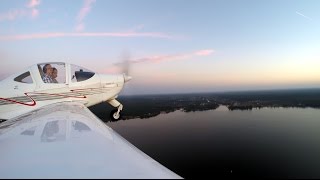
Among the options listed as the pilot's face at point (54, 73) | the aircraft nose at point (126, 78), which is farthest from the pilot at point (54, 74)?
the aircraft nose at point (126, 78)

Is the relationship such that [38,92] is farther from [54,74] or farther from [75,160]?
[75,160]

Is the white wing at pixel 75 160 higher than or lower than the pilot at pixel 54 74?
lower

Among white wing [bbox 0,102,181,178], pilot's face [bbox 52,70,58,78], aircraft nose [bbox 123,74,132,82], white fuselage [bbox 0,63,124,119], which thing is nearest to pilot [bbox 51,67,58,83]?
pilot's face [bbox 52,70,58,78]

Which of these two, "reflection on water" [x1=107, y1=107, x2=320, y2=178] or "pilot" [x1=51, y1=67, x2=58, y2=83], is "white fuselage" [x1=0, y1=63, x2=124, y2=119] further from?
"reflection on water" [x1=107, y1=107, x2=320, y2=178]

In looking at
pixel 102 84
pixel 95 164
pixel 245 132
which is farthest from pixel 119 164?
pixel 245 132

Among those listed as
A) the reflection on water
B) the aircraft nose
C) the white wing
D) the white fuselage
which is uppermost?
the aircraft nose

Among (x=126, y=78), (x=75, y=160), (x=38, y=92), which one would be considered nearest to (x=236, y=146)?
(x=126, y=78)

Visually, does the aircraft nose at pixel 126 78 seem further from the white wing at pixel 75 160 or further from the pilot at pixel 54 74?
the white wing at pixel 75 160

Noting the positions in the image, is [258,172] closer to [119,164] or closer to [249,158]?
[249,158]
